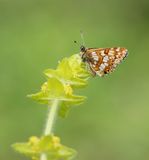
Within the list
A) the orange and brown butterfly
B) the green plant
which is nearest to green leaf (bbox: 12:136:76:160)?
the green plant

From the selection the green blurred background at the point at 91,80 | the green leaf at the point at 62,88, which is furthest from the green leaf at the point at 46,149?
the green blurred background at the point at 91,80

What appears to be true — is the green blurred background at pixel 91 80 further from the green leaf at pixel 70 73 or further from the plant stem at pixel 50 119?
the plant stem at pixel 50 119

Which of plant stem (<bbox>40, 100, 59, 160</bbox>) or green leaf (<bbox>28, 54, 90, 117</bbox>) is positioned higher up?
green leaf (<bbox>28, 54, 90, 117</bbox>)

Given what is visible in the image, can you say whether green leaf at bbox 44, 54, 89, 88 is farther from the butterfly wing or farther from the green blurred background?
the green blurred background

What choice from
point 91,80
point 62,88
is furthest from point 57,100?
point 91,80

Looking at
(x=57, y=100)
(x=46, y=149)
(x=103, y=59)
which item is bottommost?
(x=46, y=149)

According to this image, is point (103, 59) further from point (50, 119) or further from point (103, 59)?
point (50, 119)
